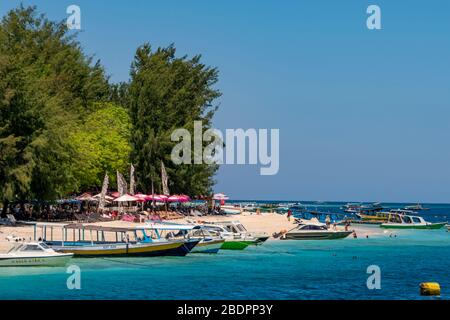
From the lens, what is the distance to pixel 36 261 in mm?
34781

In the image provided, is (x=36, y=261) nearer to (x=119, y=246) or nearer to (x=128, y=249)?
(x=119, y=246)

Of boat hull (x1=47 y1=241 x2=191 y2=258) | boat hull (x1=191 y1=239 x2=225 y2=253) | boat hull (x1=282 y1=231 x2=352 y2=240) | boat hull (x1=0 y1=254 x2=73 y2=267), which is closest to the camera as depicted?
boat hull (x1=0 y1=254 x2=73 y2=267)

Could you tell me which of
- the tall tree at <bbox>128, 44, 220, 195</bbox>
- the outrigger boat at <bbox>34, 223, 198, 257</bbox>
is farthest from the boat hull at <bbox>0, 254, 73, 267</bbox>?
the tall tree at <bbox>128, 44, 220, 195</bbox>

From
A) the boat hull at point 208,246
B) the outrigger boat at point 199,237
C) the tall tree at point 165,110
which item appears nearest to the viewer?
the outrigger boat at point 199,237

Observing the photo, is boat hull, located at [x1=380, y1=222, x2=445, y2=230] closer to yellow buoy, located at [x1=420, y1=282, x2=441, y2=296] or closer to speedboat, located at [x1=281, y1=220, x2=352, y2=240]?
speedboat, located at [x1=281, y1=220, x2=352, y2=240]

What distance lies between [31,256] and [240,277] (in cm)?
1043

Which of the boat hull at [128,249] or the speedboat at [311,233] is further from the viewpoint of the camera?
the speedboat at [311,233]

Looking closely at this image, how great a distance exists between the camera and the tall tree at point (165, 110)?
85.4 metres

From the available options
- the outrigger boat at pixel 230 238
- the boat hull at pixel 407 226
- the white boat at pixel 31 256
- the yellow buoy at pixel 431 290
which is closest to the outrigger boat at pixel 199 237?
the outrigger boat at pixel 230 238

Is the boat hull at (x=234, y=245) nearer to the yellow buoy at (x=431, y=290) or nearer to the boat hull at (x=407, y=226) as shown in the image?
the yellow buoy at (x=431, y=290)

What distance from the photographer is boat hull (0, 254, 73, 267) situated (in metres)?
34.3

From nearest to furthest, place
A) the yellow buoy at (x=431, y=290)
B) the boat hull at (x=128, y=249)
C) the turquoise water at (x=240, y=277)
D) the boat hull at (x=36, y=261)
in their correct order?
the turquoise water at (x=240, y=277) < the yellow buoy at (x=431, y=290) < the boat hull at (x=36, y=261) < the boat hull at (x=128, y=249)

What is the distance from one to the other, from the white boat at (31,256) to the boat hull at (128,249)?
1743mm
